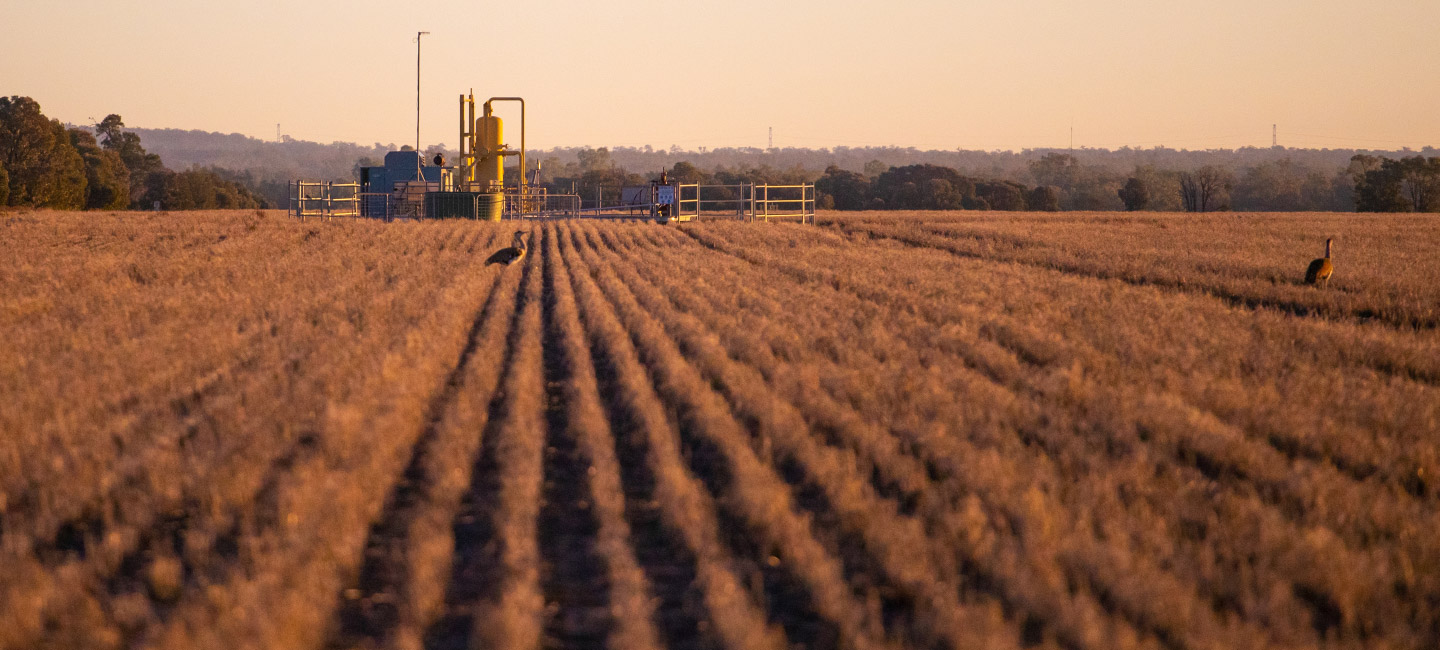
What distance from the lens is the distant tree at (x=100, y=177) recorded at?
76875 millimetres

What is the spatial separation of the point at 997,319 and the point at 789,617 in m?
9.67

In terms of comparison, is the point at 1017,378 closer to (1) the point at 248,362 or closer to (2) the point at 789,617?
(2) the point at 789,617

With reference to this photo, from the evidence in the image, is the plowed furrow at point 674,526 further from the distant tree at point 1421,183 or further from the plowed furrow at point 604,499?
the distant tree at point 1421,183

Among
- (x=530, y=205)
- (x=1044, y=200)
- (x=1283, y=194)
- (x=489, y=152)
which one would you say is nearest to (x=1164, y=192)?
(x=1283, y=194)

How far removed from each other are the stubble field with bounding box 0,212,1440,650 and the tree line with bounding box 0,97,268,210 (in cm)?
6237

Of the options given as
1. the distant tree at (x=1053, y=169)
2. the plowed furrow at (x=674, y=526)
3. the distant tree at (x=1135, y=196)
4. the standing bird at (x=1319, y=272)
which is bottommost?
the plowed furrow at (x=674, y=526)

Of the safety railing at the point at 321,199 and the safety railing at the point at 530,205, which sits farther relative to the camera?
the safety railing at the point at 530,205

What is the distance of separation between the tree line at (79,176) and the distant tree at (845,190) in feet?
162

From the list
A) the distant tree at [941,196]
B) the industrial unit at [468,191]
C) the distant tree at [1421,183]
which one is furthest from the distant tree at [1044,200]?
the industrial unit at [468,191]

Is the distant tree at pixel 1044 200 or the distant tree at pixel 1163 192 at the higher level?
the distant tree at pixel 1163 192

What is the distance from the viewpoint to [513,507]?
6121 mm

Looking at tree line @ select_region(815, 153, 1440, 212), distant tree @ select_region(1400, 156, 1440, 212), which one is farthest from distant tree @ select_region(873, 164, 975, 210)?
distant tree @ select_region(1400, 156, 1440, 212)

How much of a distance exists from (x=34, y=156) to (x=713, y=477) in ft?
252

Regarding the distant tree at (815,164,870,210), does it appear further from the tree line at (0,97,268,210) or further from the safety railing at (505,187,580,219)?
the tree line at (0,97,268,210)
